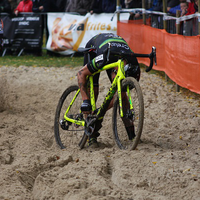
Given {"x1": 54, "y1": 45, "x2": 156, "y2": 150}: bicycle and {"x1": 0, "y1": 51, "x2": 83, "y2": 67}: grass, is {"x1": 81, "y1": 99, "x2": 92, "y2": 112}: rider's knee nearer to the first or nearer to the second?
{"x1": 54, "y1": 45, "x2": 156, "y2": 150}: bicycle

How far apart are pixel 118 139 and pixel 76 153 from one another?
1.89 feet

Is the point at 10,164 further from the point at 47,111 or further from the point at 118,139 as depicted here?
the point at 47,111

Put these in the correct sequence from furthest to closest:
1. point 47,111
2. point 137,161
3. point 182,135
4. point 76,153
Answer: point 47,111
point 182,135
point 76,153
point 137,161

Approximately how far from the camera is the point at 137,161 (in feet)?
14.1

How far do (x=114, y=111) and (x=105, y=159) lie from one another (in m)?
0.72

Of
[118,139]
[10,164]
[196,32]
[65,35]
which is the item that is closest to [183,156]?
[118,139]

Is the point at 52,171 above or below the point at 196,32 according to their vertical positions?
below

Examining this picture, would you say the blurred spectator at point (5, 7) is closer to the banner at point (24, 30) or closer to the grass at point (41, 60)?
the banner at point (24, 30)

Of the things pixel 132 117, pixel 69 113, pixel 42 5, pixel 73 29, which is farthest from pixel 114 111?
pixel 42 5

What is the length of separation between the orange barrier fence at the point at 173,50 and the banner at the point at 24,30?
14.7 feet

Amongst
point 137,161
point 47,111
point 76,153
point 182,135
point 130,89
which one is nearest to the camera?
point 137,161

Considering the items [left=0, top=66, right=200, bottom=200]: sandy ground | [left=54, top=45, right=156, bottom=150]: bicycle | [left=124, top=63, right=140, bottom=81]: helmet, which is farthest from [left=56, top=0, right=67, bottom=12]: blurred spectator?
[left=124, top=63, right=140, bottom=81]: helmet

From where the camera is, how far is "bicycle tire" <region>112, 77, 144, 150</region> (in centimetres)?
447

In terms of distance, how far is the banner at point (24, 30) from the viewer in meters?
15.1
